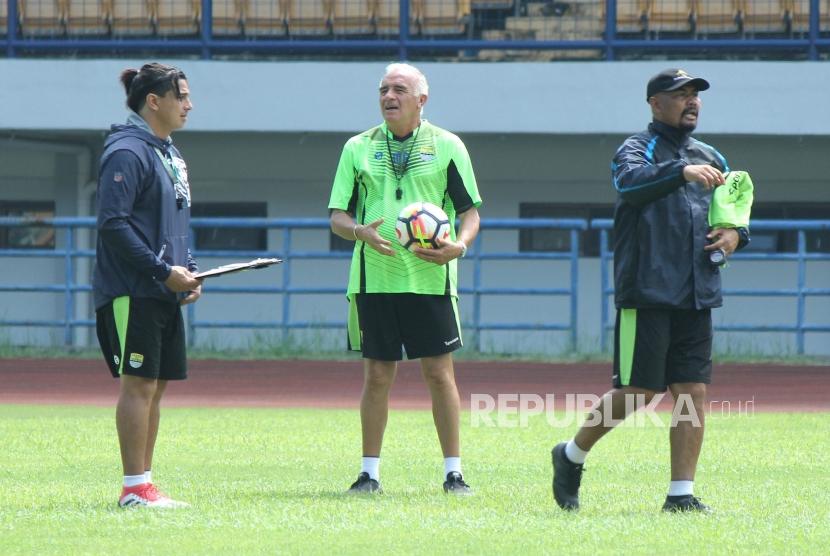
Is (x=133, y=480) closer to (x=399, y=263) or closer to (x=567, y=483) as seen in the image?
(x=399, y=263)

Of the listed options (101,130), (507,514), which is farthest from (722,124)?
(507,514)

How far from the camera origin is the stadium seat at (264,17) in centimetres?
1938

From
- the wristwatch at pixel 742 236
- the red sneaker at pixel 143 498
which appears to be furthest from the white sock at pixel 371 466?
the wristwatch at pixel 742 236

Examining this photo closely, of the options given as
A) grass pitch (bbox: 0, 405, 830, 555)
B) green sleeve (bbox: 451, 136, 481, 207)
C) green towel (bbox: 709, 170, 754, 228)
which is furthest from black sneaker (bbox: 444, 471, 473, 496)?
green towel (bbox: 709, 170, 754, 228)

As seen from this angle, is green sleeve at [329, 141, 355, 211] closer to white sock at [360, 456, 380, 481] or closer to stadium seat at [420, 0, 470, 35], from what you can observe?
white sock at [360, 456, 380, 481]

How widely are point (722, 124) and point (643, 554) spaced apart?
1317 cm

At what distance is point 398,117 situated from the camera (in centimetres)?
720

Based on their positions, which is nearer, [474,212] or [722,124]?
[474,212]

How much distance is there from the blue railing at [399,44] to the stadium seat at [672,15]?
300mm

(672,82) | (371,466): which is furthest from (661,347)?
(371,466)

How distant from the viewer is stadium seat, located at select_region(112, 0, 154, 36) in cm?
1966

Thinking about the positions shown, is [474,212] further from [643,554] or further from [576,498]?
[643,554]

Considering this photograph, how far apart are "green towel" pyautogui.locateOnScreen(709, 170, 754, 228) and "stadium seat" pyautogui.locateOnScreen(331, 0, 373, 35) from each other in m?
13.2

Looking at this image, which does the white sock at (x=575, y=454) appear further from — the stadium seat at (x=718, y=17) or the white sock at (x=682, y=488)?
the stadium seat at (x=718, y=17)
